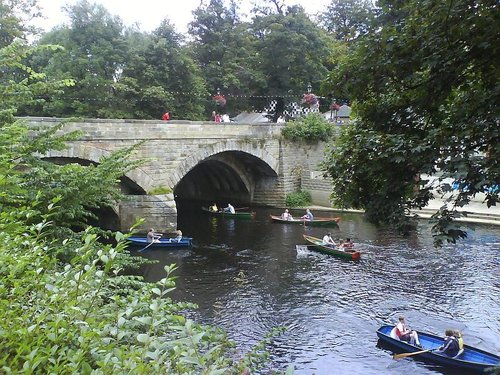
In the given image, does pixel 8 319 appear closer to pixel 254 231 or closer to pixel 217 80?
pixel 254 231

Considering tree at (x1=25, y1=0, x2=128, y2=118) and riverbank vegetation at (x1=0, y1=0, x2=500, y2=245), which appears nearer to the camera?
riverbank vegetation at (x1=0, y1=0, x2=500, y2=245)

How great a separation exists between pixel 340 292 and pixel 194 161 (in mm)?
10666

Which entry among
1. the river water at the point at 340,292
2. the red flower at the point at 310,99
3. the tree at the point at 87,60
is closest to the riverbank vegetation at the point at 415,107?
the river water at the point at 340,292

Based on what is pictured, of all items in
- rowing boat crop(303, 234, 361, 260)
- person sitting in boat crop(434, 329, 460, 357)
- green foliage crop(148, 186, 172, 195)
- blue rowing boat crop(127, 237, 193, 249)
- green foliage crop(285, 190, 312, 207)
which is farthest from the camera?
green foliage crop(285, 190, 312, 207)

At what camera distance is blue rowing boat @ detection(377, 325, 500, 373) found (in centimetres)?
956

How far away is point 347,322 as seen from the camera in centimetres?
1216

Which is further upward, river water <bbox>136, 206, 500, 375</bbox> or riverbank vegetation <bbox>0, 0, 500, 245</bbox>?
riverbank vegetation <bbox>0, 0, 500, 245</bbox>

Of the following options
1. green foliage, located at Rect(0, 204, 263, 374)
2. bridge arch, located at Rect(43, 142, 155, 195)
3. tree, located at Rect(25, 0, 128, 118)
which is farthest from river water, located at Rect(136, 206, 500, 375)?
tree, located at Rect(25, 0, 128, 118)

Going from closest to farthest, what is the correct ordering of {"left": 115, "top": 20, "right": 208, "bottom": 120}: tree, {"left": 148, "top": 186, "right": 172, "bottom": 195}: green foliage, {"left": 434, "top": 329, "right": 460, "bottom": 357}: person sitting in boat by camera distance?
1. {"left": 434, "top": 329, "right": 460, "bottom": 357}: person sitting in boat
2. {"left": 148, "top": 186, "right": 172, "bottom": 195}: green foliage
3. {"left": 115, "top": 20, "right": 208, "bottom": 120}: tree

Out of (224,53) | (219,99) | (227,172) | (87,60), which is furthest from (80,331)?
(224,53)

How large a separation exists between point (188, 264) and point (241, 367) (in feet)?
42.2

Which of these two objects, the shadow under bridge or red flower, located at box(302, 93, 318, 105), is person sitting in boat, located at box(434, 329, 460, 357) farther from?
red flower, located at box(302, 93, 318, 105)

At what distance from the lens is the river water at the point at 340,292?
428 inches

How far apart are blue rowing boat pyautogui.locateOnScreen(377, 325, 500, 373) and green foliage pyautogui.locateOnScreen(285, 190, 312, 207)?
17767 mm
